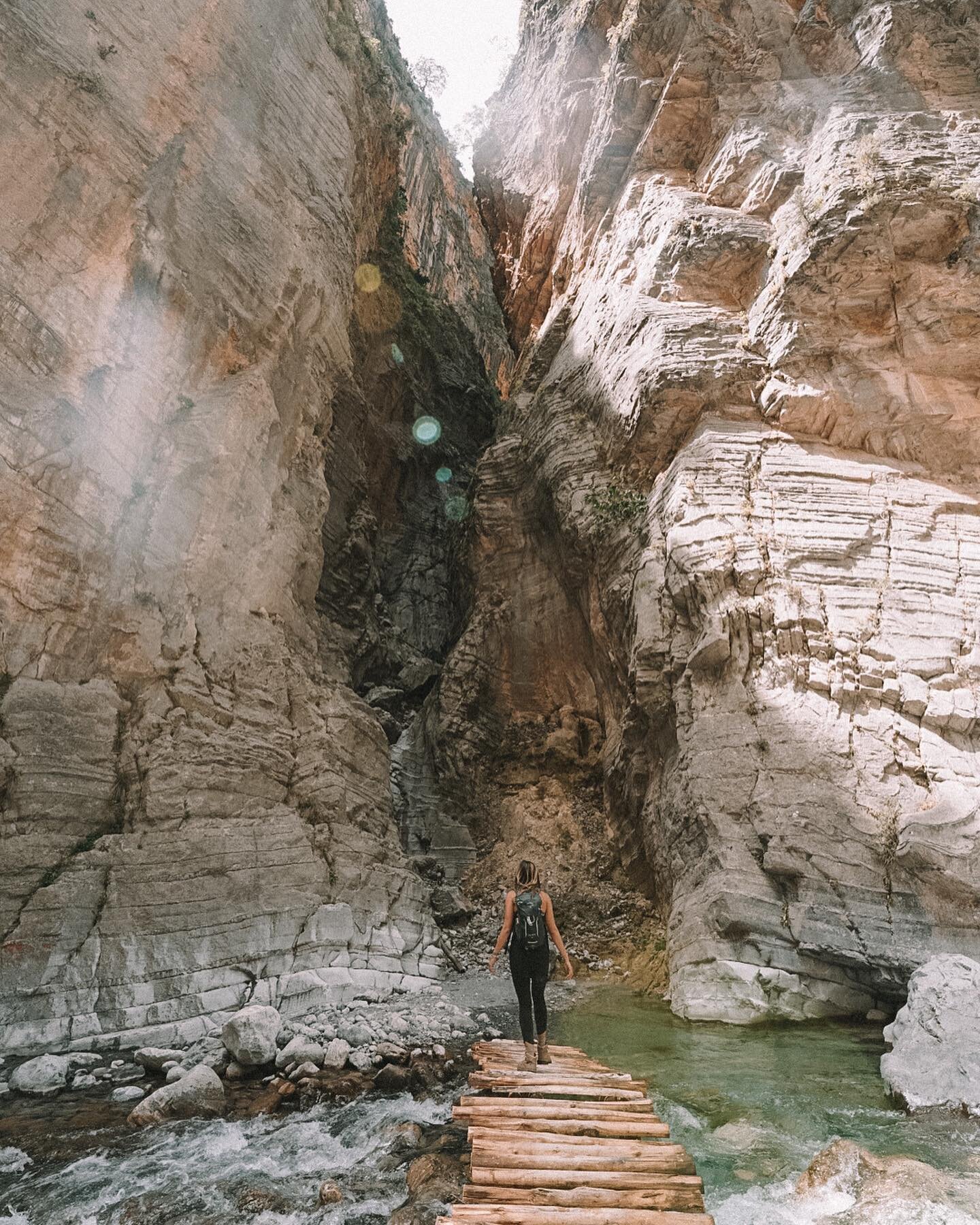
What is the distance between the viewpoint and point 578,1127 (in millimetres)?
4844

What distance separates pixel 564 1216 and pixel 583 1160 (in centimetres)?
59

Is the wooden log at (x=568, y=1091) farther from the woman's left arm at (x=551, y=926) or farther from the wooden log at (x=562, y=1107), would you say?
the woman's left arm at (x=551, y=926)

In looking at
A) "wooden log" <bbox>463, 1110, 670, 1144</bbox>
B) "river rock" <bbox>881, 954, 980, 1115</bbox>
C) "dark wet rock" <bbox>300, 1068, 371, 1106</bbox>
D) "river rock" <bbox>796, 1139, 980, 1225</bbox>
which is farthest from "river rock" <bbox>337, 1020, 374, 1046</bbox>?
"river rock" <bbox>881, 954, 980, 1115</bbox>

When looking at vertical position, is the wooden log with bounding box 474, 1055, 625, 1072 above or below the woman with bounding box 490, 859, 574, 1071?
below

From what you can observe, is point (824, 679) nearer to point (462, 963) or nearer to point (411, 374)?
point (462, 963)

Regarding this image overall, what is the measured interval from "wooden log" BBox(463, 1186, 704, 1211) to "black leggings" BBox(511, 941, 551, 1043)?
1974mm

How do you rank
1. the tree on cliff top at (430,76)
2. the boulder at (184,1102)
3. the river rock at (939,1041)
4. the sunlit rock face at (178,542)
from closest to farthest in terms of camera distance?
1. the boulder at (184,1102)
2. the river rock at (939,1041)
3. the sunlit rock face at (178,542)
4. the tree on cliff top at (430,76)

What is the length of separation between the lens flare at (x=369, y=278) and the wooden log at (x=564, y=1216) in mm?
21244

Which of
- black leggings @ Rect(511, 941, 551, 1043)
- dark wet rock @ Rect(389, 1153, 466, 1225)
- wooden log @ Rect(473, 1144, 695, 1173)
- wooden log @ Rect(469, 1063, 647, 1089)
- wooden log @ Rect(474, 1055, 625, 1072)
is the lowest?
dark wet rock @ Rect(389, 1153, 466, 1225)

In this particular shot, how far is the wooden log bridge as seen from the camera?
12.6 feet

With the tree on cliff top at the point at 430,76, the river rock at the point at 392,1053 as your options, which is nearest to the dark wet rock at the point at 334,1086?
the river rock at the point at 392,1053

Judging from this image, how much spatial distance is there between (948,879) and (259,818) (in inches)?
364

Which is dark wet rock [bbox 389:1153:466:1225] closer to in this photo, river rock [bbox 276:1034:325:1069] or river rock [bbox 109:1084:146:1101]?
river rock [bbox 276:1034:325:1069]

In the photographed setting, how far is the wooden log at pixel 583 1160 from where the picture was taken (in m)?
4.33
